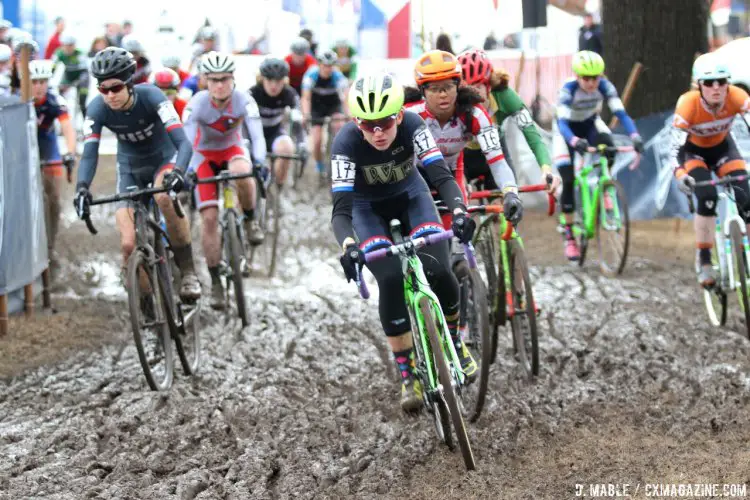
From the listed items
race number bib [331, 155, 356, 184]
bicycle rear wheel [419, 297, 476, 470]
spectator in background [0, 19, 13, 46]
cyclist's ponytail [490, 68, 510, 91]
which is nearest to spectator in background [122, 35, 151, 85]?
spectator in background [0, 19, 13, 46]

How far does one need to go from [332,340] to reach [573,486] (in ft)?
12.8

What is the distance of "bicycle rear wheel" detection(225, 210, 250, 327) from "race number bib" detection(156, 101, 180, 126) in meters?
1.63

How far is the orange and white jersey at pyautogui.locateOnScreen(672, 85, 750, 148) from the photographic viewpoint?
8789 millimetres

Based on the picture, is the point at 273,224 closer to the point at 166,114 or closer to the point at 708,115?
the point at 166,114

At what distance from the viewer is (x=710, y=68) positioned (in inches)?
337

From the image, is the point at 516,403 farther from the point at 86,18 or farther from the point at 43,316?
the point at 86,18

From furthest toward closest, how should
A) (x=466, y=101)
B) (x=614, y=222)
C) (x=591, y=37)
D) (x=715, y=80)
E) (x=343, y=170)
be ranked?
(x=591, y=37) → (x=614, y=222) → (x=715, y=80) → (x=466, y=101) → (x=343, y=170)

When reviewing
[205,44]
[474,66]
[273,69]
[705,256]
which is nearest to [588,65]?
[705,256]

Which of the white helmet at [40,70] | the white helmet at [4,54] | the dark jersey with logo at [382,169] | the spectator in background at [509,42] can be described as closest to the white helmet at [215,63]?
the white helmet at [40,70]

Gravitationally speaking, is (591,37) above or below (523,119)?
above

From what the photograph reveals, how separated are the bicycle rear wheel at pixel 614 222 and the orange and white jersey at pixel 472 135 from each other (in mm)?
4096

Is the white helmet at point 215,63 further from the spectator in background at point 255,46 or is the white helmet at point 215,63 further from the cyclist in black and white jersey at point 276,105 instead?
the spectator in background at point 255,46

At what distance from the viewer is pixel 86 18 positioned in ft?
84.4

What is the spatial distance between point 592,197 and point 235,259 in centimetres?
422
